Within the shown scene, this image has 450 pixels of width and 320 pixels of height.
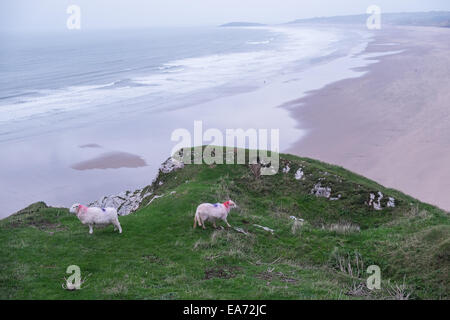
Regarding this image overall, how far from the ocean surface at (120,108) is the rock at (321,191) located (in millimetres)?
17432

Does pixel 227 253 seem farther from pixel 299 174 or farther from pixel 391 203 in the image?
pixel 299 174

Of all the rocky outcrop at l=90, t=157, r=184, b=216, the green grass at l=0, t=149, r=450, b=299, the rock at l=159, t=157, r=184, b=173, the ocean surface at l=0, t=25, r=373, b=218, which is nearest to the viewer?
the green grass at l=0, t=149, r=450, b=299

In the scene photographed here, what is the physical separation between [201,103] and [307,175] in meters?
39.8

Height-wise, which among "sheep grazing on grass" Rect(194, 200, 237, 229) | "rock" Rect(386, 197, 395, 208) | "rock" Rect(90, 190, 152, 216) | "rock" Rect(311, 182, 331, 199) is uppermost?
"sheep grazing on grass" Rect(194, 200, 237, 229)

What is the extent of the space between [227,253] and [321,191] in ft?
38.5

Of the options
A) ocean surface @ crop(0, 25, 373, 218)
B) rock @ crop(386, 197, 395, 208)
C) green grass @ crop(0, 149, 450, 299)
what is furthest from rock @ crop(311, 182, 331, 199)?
ocean surface @ crop(0, 25, 373, 218)

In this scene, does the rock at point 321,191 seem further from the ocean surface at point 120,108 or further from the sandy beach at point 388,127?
the ocean surface at point 120,108

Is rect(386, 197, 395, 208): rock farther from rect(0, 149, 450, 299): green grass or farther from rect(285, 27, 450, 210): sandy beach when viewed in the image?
rect(285, 27, 450, 210): sandy beach

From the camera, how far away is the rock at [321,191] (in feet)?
80.5

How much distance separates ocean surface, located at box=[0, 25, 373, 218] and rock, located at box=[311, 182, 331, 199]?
17.4 m

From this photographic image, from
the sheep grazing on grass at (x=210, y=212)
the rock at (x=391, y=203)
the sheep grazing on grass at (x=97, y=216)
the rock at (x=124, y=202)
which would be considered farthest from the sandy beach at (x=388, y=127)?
the sheep grazing on grass at (x=97, y=216)

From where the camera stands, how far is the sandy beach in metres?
36.4

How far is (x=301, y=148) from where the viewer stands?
43750mm
